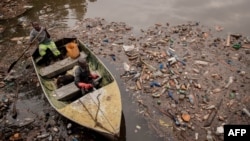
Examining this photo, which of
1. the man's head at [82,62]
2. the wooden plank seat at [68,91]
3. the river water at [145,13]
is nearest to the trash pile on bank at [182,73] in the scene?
the river water at [145,13]

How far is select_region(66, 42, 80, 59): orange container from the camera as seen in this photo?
32.3 ft

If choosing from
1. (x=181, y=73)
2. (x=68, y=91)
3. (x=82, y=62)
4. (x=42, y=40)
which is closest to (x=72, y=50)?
(x=42, y=40)

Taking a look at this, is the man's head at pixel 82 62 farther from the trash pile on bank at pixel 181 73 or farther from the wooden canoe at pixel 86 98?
the trash pile on bank at pixel 181 73

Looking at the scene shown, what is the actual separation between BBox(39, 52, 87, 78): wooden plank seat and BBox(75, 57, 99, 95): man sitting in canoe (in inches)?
68.9

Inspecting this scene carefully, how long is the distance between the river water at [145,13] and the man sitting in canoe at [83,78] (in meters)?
2.36

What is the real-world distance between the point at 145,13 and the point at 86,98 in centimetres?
736

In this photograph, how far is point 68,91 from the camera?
8320 mm

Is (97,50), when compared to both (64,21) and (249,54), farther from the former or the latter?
(249,54)

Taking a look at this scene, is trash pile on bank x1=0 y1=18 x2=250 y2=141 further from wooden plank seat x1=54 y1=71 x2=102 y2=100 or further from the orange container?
wooden plank seat x1=54 y1=71 x2=102 y2=100

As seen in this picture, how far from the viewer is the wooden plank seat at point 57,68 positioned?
31.2 ft

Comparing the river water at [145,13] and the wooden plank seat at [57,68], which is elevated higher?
the river water at [145,13]

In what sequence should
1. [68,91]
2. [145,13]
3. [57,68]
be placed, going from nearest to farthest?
[68,91]
[57,68]
[145,13]

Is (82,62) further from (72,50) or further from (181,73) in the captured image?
(181,73)

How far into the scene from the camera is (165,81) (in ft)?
30.6
